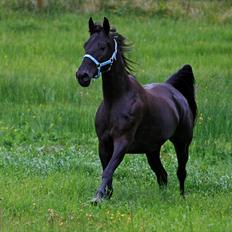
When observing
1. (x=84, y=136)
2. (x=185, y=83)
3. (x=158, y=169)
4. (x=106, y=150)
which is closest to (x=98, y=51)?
(x=106, y=150)

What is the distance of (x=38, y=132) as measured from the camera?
46.3 feet

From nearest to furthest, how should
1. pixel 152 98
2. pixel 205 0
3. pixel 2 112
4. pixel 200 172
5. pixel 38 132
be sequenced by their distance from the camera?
pixel 152 98, pixel 200 172, pixel 38 132, pixel 2 112, pixel 205 0

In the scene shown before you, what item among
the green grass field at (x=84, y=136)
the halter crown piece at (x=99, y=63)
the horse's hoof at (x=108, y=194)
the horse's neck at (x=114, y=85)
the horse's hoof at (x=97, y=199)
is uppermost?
the halter crown piece at (x=99, y=63)

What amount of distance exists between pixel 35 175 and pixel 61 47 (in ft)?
43.2

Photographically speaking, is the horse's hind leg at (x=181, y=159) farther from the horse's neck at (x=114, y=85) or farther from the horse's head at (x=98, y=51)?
the horse's head at (x=98, y=51)

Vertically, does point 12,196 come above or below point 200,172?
above

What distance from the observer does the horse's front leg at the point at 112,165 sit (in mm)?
8992

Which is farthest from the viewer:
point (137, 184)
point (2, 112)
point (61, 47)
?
point (61, 47)

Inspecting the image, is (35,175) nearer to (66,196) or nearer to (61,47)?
(66,196)

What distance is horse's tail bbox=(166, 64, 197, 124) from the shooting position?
11148mm

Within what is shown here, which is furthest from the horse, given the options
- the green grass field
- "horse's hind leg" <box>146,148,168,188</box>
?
the green grass field

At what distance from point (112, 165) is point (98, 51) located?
1121mm

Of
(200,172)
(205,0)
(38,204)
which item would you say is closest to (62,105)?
(200,172)

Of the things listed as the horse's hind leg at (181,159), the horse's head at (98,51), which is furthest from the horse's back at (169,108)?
the horse's head at (98,51)
